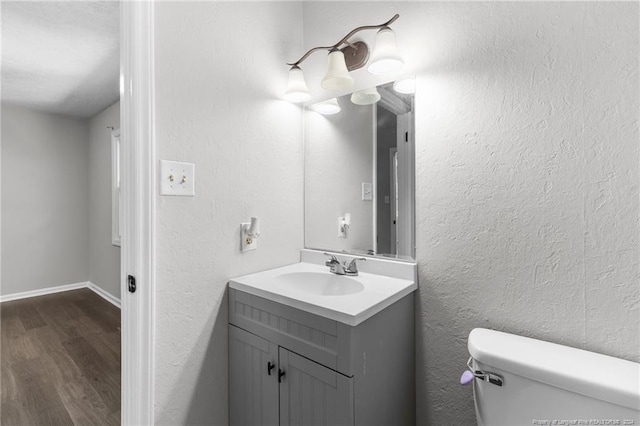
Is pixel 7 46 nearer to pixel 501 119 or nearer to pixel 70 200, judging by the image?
pixel 70 200

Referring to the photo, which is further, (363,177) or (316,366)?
(363,177)

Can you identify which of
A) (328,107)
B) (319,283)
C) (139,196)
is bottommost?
(319,283)

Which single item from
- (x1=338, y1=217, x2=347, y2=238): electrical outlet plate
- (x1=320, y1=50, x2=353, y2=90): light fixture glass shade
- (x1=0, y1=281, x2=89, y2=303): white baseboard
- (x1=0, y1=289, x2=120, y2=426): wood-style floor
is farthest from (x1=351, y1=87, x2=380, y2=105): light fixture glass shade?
(x1=0, y1=281, x2=89, y2=303): white baseboard

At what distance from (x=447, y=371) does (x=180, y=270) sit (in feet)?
3.66

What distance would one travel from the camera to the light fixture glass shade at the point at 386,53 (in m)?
1.21

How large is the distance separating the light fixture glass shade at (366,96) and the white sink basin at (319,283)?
0.84 meters

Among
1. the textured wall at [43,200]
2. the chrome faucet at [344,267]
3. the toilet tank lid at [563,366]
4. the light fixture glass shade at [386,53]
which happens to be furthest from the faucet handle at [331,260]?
the textured wall at [43,200]

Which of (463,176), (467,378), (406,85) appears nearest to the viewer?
(467,378)

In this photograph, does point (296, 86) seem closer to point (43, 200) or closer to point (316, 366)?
point (316, 366)

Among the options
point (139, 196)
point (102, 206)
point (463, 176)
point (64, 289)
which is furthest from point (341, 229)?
point (64, 289)

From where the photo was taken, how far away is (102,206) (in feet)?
12.1

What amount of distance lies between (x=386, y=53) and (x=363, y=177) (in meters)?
0.55

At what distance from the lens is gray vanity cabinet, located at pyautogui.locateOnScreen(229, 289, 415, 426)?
93 cm

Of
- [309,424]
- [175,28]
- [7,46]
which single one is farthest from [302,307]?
[7,46]
